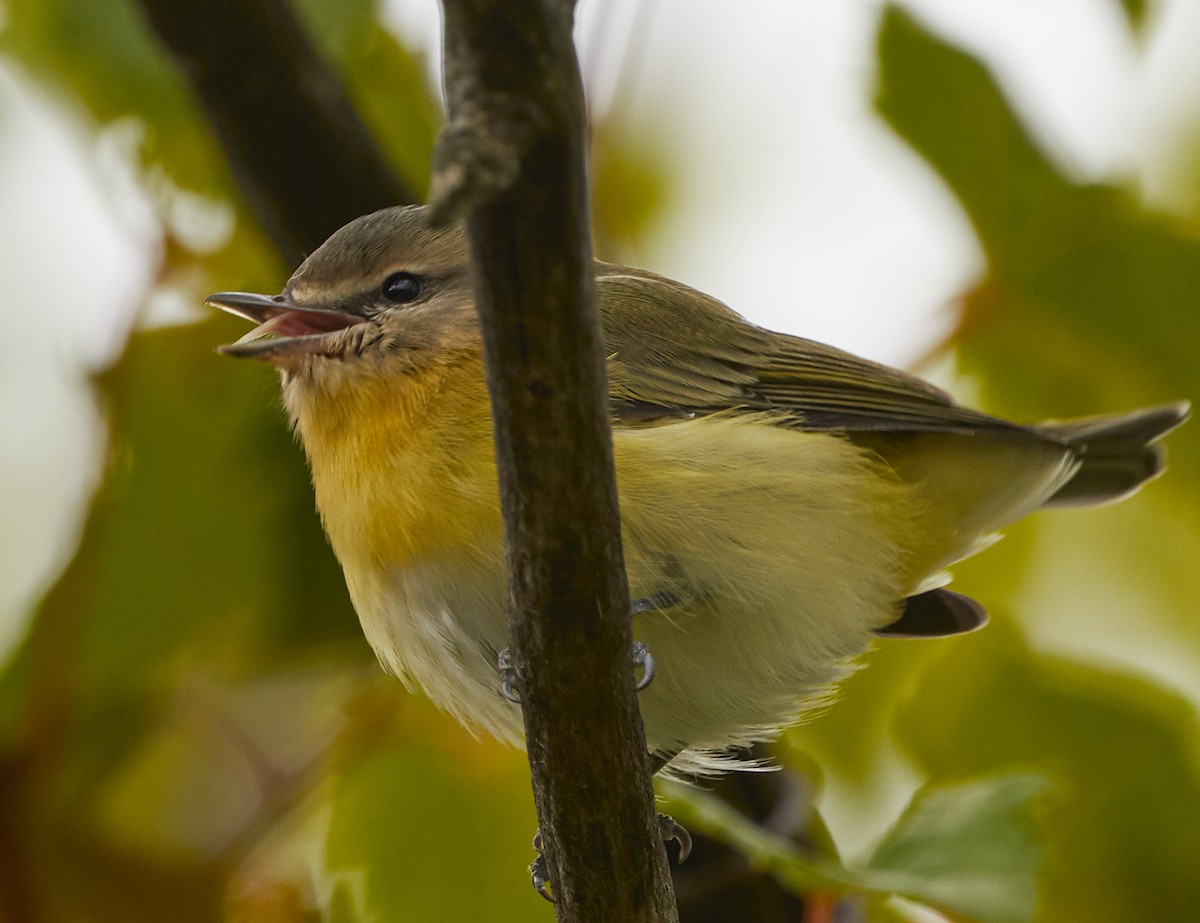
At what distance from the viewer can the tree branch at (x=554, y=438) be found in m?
1.21

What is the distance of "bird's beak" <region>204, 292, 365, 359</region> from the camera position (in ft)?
8.64

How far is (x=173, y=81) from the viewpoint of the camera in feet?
9.89

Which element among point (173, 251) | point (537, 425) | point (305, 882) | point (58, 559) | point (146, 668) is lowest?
point (305, 882)

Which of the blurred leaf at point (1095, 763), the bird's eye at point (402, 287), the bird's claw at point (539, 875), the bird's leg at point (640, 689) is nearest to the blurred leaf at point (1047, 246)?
the blurred leaf at point (1095, 763)

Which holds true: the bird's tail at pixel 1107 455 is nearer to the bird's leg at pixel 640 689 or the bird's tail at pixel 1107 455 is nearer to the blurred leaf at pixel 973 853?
the bird's leg at pixel 640 689

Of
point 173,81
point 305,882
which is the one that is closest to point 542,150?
point 305,882

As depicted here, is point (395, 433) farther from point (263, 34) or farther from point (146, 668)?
point (263, 34)

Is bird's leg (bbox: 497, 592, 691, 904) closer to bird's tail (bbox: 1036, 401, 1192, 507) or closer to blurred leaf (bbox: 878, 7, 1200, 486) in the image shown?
blurred leaf (bbox: 878, 7, 1200, 486)

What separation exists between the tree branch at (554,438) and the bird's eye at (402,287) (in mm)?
1378

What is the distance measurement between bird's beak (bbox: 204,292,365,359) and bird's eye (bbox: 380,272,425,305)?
0.10m

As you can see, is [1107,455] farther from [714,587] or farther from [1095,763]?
[714,587]

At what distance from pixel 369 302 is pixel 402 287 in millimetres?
84

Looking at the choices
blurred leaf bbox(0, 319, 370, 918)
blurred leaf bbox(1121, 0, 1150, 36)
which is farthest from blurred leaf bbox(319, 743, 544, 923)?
blurred leaf bbox(1121, 0, 1150, 36)

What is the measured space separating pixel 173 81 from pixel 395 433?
103cm
